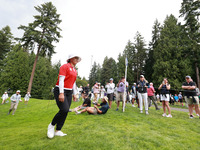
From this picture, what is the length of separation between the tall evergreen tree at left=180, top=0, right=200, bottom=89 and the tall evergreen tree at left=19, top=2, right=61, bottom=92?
26.3 m

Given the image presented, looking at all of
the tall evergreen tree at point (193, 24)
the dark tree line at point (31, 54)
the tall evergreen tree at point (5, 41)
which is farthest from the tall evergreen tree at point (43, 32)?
the tall evergreen tree at point (193, 24)

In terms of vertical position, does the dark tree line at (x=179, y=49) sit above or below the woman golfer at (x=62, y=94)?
above

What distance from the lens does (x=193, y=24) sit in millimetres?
22938

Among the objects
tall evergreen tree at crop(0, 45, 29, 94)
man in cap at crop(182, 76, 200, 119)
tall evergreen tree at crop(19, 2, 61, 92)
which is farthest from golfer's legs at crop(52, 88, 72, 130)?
tall evergreen tree at crop(0, 45, 29, 94)

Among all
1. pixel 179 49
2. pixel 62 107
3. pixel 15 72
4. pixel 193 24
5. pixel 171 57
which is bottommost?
pixel 62 107

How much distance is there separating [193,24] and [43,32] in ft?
97.7

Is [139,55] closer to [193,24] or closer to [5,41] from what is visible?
Result: [193,24]

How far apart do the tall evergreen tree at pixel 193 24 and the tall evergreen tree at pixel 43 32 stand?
26.3 meters

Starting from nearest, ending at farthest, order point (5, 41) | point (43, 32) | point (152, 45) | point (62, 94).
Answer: point (62, 94) → point (43, 32) → point (5, 41) → point (152, 45)

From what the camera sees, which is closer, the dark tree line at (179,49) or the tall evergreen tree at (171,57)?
the dark tree line at (179,49)

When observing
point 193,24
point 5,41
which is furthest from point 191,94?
point 5,41

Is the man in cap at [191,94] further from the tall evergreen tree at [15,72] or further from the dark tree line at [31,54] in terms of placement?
the tall evergreen tree at [15,72]

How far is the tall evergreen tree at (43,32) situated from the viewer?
822 inches

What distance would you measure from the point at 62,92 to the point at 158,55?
31744mm
